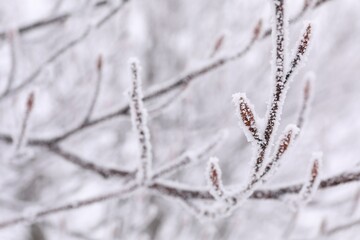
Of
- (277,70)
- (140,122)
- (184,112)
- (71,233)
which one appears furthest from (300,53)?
(184,112)

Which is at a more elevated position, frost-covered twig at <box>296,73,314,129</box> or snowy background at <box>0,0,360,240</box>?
snowy background at <box>0,0,360,240</box>

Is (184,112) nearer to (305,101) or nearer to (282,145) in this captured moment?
(305,101)

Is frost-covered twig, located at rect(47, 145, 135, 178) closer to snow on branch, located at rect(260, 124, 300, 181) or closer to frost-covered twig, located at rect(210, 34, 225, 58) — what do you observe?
frost-covered twig, located at rect(210, 34, 225, 58)

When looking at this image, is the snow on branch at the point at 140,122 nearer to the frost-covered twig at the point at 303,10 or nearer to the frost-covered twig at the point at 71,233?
the frost-covered twig at the point at 303,10

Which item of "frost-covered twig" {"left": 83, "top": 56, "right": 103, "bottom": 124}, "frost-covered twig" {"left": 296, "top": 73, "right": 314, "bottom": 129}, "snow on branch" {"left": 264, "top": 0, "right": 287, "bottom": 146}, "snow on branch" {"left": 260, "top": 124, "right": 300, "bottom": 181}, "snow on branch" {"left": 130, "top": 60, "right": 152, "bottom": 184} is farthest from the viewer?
"frost-covered twig" {"left": 83, "top": 56, "right": 103, "bottom": 124}

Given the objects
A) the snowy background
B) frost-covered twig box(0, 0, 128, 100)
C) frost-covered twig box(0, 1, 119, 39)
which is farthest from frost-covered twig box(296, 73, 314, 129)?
the snowy background

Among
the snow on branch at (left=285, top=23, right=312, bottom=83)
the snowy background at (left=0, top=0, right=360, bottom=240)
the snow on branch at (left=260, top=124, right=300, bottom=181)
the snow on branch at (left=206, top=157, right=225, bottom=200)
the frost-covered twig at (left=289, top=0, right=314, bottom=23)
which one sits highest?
the snowy background at (left=0, top=0, right=360, bottom=240)
